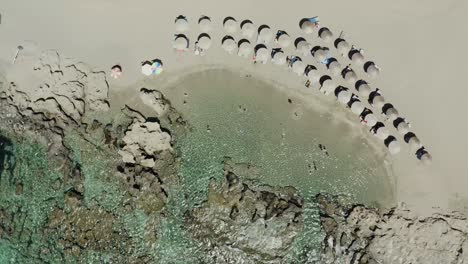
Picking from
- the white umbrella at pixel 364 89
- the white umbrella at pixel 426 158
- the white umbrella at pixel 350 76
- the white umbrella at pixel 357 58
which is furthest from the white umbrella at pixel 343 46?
the white umbrella at pixel 426 158

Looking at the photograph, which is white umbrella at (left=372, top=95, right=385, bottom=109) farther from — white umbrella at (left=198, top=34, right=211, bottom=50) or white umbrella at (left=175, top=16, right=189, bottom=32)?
white umbrella at (left=175, top=16, right=189, bottom=32)

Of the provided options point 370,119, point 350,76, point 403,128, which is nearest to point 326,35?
point 350,76

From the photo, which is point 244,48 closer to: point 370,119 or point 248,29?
point 248,29

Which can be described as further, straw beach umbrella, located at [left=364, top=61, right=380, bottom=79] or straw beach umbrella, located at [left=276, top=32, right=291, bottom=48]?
straw beach umbrella, located at [left=276, top=32, right=291, bottom=48]

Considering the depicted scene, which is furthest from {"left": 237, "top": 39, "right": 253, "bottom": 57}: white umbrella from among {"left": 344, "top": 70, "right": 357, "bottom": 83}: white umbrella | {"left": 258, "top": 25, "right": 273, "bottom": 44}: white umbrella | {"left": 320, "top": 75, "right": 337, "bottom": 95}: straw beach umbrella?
→ {"left": 344, "top": 70, "right": 357, "bottom": 83}: white umbrella

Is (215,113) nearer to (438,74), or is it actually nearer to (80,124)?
(80,124)

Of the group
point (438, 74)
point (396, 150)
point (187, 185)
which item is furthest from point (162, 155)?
point (438, 74)
